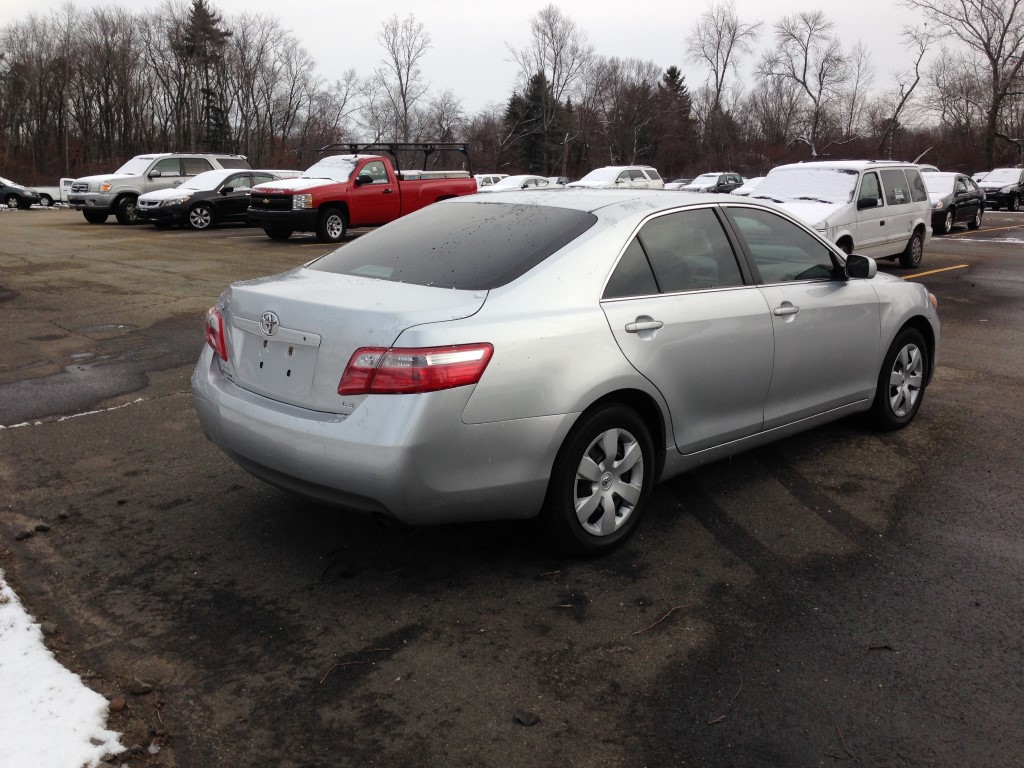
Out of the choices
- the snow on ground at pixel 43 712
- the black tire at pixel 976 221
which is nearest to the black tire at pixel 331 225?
the snow on ground at pixel 43 712

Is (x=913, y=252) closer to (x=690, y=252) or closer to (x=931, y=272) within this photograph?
(x=931, y=272)

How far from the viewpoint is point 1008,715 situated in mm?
2900

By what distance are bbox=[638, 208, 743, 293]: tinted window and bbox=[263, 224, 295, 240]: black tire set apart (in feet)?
52.1

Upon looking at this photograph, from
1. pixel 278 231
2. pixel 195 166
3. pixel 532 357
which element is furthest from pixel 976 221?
pixel 532 357

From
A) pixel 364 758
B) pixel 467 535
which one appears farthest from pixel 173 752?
pixel 467 535

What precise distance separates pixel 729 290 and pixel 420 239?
1562mm

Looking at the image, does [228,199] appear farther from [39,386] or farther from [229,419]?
[229,419]

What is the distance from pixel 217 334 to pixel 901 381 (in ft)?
13.8

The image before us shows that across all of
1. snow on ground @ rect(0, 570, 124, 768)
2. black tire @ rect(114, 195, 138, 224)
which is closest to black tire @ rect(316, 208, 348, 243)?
black tire @ rect(114, 195, 138, 224)

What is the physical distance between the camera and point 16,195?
34.8 metres

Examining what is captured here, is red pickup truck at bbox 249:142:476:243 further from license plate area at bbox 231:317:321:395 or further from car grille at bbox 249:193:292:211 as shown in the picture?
license plate area at bbox 231:317:321:395

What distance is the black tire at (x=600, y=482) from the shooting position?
378cm

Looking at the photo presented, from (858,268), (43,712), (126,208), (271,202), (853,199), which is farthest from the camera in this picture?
(126,208)

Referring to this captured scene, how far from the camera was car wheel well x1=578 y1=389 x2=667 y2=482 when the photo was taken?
12.7 ft
